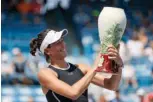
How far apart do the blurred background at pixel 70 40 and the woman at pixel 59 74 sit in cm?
618

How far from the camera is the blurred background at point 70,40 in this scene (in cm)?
1092

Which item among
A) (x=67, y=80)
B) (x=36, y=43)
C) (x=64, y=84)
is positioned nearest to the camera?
(x=64, y=84)

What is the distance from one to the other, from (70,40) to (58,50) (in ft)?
29.9

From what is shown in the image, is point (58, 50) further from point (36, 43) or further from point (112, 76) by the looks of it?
point (112, 76)

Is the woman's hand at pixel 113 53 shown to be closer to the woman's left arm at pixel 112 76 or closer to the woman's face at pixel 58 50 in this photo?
the woman's left arm at pixel 112 76

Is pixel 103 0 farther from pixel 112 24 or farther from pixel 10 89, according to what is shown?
pixel 112 24

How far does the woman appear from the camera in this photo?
3426 mm

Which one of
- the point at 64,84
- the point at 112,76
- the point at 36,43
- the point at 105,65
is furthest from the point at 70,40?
the point at 105,65

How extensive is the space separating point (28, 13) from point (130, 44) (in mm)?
2515

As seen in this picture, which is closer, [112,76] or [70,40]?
[112,76]

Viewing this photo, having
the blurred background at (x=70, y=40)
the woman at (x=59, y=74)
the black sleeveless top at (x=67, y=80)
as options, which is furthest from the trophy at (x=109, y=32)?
the blurred background at (x=70, y=40)

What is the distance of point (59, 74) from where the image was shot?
3539mm

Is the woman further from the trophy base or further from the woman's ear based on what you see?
the trophy base

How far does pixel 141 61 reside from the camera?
11.9 metres
